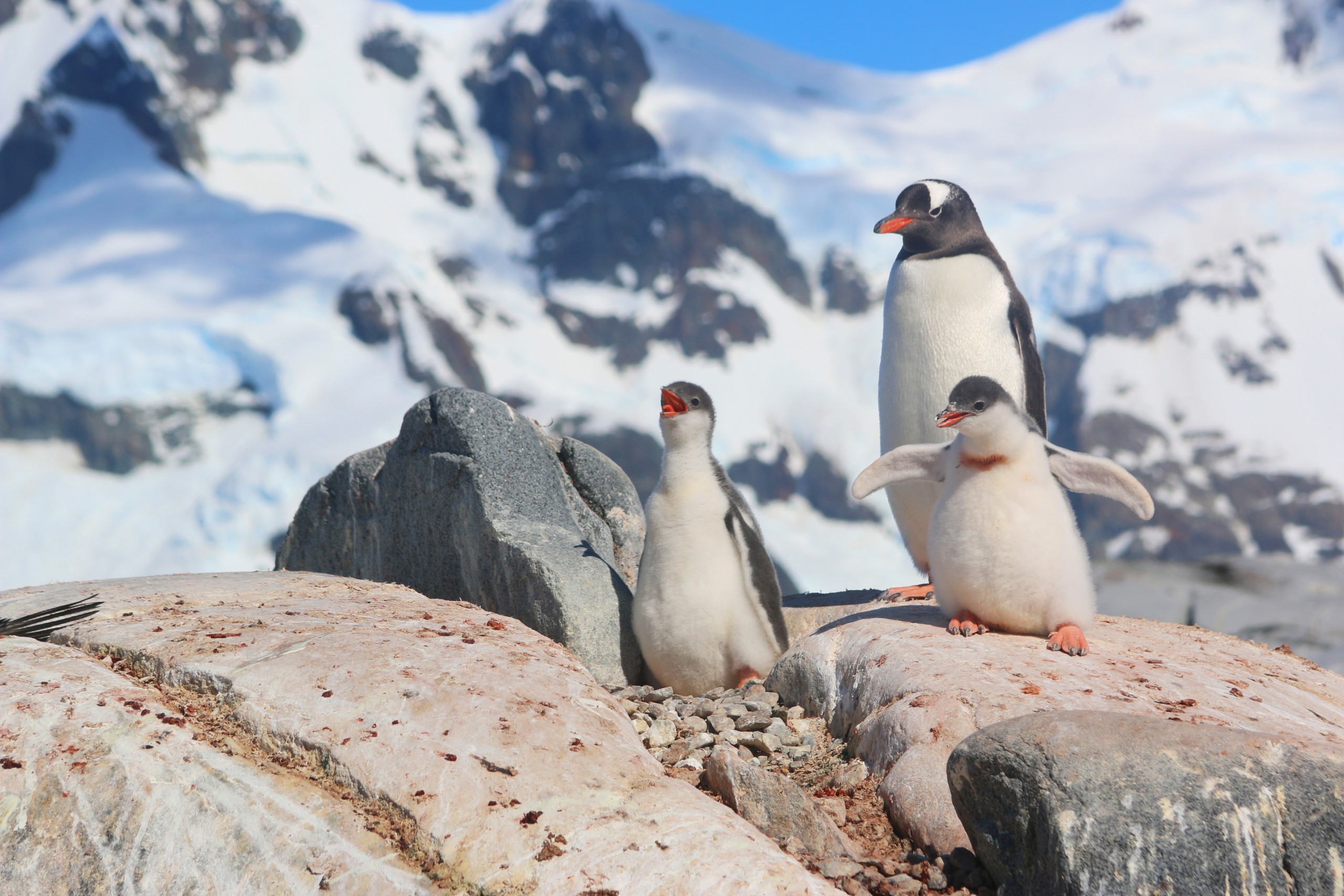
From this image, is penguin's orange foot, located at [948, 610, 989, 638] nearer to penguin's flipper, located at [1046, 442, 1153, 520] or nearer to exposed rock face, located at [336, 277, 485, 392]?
penguin's flipper, located at [1046, 442, 1153, 520]

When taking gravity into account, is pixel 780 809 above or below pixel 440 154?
below

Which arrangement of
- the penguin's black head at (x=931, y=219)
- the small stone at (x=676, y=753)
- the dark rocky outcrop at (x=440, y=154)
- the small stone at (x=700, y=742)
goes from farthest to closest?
1. the dark rocky outcrop at (x=440, y=154)
2. the penguin's black head at (x=931, y=219)
3. the small stone at (x=700, y=742)
4. the small stone at (x=676, y=753)

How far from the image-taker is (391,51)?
154125 mm

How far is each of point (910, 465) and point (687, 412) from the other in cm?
108

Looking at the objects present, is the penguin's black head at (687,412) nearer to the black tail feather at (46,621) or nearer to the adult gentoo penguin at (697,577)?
the adult gentoo penguin at (697,577)

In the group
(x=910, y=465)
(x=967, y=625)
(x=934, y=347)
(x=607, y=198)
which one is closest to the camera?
(x=967, y=625)

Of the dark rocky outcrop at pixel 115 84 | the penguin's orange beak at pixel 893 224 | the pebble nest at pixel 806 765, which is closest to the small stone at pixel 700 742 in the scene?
the pebble nest at pixel 806 765

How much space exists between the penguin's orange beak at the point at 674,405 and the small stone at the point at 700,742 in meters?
1.58

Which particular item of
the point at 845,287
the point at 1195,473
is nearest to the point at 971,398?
the point at 1195,473

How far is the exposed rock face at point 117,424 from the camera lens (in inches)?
3851

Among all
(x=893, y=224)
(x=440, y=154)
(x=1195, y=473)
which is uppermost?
(x=440, y=154)

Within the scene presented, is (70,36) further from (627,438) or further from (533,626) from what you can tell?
(533,626)

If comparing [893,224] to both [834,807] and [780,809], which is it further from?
[780,809]

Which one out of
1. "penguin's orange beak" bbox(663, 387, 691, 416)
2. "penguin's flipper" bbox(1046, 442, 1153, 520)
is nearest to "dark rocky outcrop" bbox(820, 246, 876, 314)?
"penguin's orange beak" bbox(663, 387, 691, 416)
